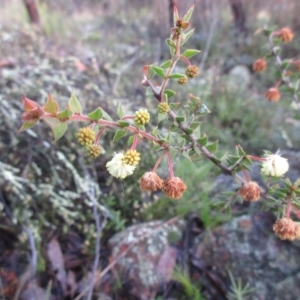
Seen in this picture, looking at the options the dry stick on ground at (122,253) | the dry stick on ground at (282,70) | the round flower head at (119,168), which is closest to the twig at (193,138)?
the round flower head at (119,168)

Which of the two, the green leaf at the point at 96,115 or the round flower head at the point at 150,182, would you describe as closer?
the green leaf at the point at 96,115

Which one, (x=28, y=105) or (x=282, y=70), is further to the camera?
(x=282, y=70)

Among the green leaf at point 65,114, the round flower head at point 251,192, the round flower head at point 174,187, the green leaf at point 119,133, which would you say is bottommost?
the round flower head at point 251,192

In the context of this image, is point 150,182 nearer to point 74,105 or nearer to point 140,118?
point 140,118

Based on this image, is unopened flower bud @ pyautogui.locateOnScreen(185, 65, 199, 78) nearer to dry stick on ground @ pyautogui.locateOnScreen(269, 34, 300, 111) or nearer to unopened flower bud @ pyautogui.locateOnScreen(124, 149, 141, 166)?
unopened flower bud @ pyautogui.locateOnScreen(124, 149, 141, 166)

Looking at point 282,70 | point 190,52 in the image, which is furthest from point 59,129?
point 282,70

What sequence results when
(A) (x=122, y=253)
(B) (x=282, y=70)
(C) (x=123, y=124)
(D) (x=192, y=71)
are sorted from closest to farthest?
(C) (x=123, y=124)
(D) (x=192, y=71)
(B) (x=282, y=70)
(A) (x=122, y=253)

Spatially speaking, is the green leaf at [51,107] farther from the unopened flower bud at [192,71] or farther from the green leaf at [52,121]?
the unopened flower bud at [192,71]

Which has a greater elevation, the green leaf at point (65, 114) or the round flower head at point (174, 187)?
the green leaf at point (65, 114)

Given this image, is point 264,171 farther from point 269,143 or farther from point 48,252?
point 269,143

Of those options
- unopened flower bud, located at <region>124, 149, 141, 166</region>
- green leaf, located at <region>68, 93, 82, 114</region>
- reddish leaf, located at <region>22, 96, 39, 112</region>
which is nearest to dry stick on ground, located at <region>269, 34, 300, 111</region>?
unopened flower bud, located at <region>124, 149, 141, 166</region>

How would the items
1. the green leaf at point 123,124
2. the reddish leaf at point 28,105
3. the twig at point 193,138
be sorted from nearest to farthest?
the reddish leaf at point 28,105
the green leaf at point 123,124
the twig at point 193,138

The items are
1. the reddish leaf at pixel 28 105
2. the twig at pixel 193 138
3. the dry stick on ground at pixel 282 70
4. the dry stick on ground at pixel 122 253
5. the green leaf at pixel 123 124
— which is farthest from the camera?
the dry stick on ground at pixel 122 253
